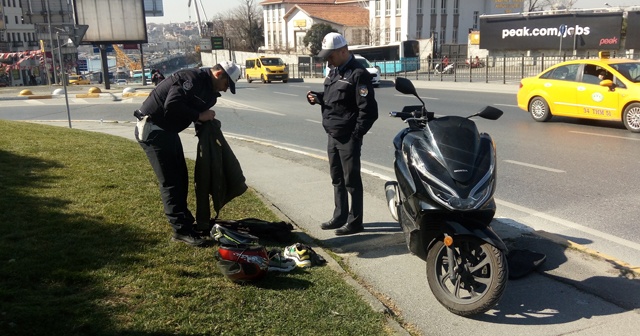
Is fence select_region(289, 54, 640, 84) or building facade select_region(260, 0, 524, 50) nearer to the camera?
fence select_region(289, 54, 640, 84)

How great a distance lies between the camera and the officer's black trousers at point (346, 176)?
5.49 m

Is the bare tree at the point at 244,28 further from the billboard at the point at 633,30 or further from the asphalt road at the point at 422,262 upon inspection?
the asphalt road at the point at 422,262

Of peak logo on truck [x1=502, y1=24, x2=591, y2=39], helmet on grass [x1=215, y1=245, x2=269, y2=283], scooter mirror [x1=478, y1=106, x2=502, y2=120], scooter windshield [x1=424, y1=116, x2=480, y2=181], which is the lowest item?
helmet on grass [x1=215, y1=245, x2=269, y2=283]

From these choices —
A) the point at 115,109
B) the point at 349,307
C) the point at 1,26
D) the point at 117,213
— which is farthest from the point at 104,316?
the point at 1,26

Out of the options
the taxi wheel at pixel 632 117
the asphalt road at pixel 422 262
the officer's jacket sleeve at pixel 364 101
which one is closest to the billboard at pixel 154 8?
the asphalt road at pixel 422 262

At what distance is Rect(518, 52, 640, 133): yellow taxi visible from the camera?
39.6 ft

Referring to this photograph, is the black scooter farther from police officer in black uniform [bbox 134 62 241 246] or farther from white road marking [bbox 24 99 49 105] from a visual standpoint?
white road marking [bbox 24 99 49 105]

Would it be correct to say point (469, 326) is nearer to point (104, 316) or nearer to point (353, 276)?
point (353, 276)

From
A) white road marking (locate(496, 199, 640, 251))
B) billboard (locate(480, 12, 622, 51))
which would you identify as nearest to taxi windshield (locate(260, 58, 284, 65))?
billboard (locate(480, 12, 622, 51))

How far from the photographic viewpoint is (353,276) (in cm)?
460

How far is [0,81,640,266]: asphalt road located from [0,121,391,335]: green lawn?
9.55ft

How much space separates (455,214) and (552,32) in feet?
126

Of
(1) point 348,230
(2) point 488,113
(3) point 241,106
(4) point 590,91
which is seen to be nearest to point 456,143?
→ (2) point 488,113

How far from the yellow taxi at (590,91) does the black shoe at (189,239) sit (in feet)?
33.8
